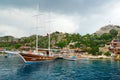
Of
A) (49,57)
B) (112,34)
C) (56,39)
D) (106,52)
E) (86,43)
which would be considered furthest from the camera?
(56,39)

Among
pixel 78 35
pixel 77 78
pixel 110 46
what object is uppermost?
pixel 78 35

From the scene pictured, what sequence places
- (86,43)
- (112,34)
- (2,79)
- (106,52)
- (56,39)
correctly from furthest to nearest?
(56,39) → (112,34) → (86,43) → (106,52) → (2,79)

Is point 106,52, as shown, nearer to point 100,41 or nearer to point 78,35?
point 100,41

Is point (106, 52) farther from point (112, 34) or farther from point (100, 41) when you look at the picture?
point (112, 34)

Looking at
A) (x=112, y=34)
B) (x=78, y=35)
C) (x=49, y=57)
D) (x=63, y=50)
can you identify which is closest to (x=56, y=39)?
(x=78, y=35)

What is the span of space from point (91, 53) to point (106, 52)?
872cm

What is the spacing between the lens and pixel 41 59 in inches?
2982

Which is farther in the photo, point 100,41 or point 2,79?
point 100,41

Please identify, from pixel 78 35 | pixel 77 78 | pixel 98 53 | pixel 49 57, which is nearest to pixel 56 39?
pixel 78 35

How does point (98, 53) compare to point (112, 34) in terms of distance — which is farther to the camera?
point (112, 34)

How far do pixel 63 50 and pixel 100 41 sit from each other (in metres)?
26.1

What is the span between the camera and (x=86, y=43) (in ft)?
417

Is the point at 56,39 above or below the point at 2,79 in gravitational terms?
above

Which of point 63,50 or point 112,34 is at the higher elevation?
point 112,34
